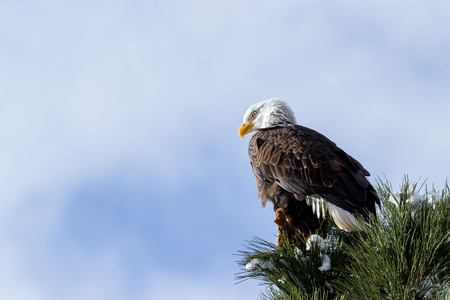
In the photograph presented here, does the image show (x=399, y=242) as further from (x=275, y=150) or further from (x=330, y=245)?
(x=275, y=150)

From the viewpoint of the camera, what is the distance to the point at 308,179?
A: 17.0 feet

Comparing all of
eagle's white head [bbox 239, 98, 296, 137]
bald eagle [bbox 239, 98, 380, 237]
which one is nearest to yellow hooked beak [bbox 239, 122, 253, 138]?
eagle's white head [bbox 239, 98, 296, 137]

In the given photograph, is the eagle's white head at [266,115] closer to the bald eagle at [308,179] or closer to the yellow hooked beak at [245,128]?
the yellow hooked beak at [245,128]

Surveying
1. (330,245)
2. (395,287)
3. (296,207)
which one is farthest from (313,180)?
(395,287)

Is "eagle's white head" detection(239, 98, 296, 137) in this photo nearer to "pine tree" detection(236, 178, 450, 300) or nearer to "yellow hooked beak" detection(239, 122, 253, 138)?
"yellow hooked beak" detection(239, 122, 253, 138)

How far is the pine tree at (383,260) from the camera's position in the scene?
9.53 ft

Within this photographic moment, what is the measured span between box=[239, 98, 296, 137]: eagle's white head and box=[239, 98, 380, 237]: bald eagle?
44 centimetres

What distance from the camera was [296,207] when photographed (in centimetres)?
520

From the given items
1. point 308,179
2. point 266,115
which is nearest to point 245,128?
point 266,115

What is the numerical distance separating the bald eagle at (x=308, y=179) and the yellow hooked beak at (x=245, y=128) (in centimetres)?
49

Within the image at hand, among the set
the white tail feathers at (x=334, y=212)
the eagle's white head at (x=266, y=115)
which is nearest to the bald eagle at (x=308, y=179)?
the white tail feathers at (x=334, y=212)

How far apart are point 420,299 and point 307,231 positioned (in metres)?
2.41

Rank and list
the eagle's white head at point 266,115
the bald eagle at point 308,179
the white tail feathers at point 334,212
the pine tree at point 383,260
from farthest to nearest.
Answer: the eagle's white head at point 266,115 < the bald eagle at point 308,179 < the white tail feathers at point 334,212 < the pine tree at point 383,260

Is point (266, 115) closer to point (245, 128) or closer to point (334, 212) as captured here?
point (245, 128)
